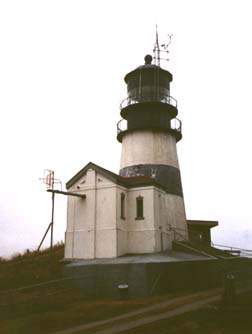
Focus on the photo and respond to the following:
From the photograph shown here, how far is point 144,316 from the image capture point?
15406 mm

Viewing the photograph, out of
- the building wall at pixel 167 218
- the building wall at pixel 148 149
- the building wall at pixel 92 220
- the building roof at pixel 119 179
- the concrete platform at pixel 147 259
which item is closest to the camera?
the concrete platform at pixel 147 259

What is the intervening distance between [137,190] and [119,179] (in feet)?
4.42

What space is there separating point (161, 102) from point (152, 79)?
2024 millimetres

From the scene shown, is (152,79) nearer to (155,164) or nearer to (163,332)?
(155,164)

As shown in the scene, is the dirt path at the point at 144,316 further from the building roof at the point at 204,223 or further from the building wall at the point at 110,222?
the building roof at the point at 204,223

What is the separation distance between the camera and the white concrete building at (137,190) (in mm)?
24922

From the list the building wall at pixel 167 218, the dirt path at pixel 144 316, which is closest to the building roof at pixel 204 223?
the building wall at pixel 167 218

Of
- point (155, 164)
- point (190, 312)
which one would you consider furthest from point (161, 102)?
point (190, 312)

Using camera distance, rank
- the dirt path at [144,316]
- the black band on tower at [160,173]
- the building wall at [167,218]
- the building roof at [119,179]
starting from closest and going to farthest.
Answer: the dirt path at [144,316]
the building roof at [119,179]
the building wall at [167,218]
the black band on tower at [160,173]

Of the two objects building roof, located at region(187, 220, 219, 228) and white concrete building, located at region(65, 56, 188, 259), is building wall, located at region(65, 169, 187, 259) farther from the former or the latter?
building roof, located at region(187, 220, 219, 228)

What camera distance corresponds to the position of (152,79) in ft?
98.4

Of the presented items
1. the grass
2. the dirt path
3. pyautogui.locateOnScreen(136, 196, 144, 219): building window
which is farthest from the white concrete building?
the dirt path

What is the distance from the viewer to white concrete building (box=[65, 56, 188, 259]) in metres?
24.9

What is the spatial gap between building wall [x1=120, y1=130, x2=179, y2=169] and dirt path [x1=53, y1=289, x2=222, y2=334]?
11.6 m
